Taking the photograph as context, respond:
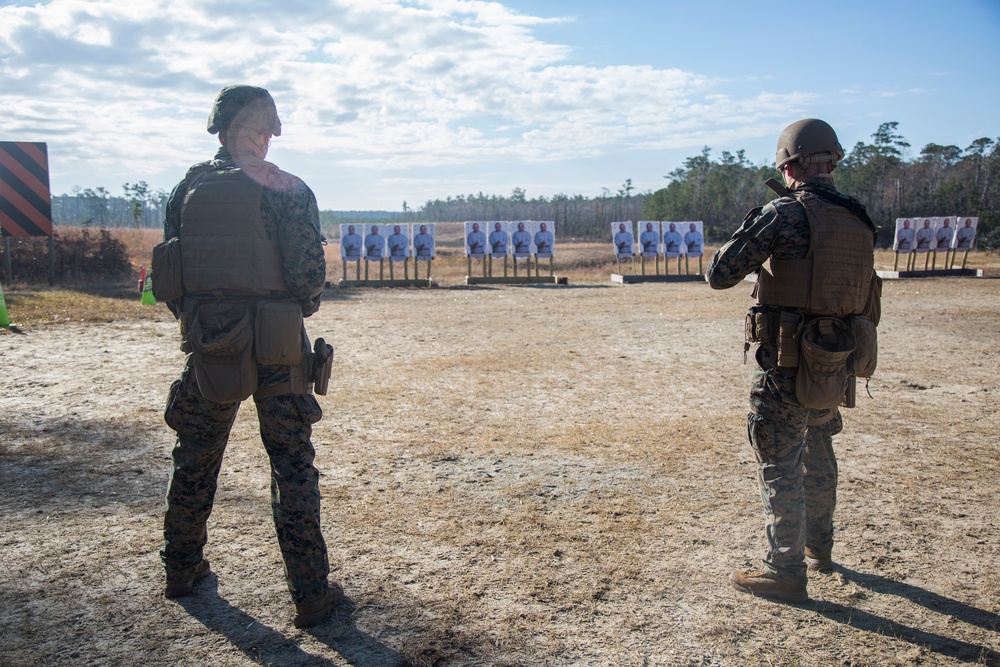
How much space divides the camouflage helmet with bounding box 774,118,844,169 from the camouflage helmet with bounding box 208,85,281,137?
2.28 metres

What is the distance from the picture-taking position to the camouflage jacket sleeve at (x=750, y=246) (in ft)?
10.2

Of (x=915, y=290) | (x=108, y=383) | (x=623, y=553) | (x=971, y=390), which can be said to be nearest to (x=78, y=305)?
(x=108, y=383)

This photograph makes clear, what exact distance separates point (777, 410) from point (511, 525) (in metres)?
1.50

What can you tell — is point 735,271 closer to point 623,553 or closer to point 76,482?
point 623,553

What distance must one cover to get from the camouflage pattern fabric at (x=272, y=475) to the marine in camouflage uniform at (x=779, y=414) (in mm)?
1863

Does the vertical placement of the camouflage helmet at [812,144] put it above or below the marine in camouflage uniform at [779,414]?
above

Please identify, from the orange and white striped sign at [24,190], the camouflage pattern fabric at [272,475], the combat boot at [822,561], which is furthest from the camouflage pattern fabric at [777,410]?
the orange and white striped sign at [24,190]

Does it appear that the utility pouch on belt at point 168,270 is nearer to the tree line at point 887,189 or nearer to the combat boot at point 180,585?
the combat boot at point 180,585

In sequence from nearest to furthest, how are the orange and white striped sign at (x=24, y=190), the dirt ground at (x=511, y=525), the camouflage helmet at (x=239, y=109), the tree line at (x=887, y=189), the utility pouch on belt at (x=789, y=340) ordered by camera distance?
1. the dirt ground at (x=511, y=525)
2. the camouflage helmet at (x=239, y=109)
3. the utility pouch on belt at (x=789, y=340)
4. the orange and white striped sign at (x=24, y=190)
5. the tree line at (x=887, y=189)

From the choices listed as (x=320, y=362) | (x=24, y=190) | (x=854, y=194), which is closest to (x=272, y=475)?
(x=320, y=362)

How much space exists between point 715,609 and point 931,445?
3.16 metres

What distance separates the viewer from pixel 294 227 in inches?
115

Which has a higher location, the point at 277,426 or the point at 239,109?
the point at 239,109

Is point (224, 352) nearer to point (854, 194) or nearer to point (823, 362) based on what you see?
point (823, 362)
